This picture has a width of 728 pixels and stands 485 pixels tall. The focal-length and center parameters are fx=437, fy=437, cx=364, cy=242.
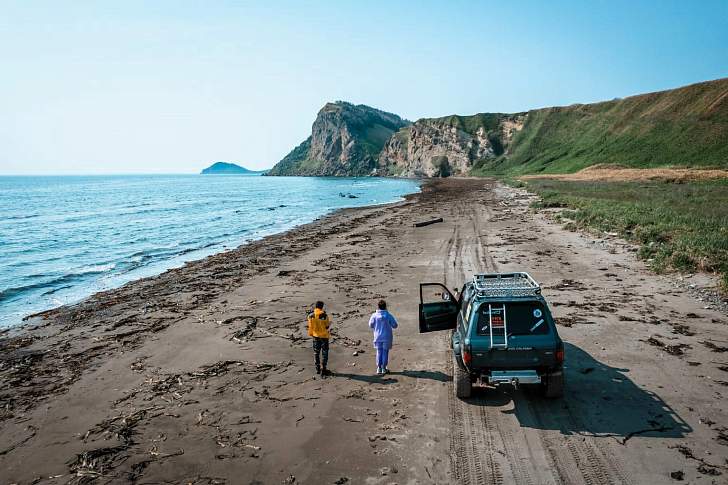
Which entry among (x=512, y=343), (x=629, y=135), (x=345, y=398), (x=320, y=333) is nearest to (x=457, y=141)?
(x=629, y=135)

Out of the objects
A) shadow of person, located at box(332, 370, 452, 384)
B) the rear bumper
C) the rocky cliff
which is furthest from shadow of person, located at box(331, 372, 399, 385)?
the rocky cliff

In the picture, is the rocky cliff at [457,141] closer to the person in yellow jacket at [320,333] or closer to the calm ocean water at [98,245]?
the calm ocean water at [98,245]

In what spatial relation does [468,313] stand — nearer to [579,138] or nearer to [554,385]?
[554,385]

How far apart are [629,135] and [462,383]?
369 feet

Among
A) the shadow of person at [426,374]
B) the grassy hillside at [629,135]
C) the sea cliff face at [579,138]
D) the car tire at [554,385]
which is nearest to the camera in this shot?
the car tire at [554,385]

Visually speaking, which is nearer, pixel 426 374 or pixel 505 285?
pixel 505 285

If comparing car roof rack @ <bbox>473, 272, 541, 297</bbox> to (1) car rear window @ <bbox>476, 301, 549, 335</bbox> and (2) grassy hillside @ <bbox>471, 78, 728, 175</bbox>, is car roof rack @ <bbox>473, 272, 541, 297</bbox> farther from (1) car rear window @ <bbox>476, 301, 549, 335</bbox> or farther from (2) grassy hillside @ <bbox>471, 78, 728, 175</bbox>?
(2) grassy hillside @ <bbox>471, 78, 728, 175</bbox>

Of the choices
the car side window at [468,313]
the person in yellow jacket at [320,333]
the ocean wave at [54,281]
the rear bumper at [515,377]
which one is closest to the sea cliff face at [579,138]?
the car side window at [468,313]

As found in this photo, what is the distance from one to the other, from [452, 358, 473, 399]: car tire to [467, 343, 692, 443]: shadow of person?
0.24 meters

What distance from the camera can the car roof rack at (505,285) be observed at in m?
8.42

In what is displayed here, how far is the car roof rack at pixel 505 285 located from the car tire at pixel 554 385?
1580 millimetres

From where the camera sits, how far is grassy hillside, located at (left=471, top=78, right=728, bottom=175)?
81.8 meters

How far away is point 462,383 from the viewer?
856 cm

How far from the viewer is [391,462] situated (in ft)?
22.9
